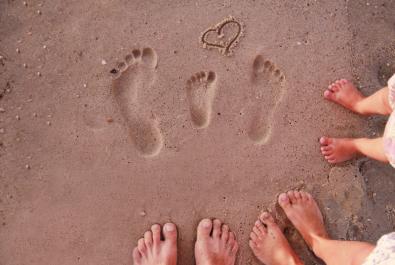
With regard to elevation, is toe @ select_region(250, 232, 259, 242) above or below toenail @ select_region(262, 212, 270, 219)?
below

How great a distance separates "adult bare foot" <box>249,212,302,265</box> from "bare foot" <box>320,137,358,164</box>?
1.15 feet

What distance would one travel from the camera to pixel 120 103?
196cm

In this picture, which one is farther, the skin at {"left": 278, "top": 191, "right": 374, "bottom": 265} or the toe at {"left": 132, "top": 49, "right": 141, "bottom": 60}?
the toe at {"left": 132, "top": 49, "right": 141, "bottom": 60}

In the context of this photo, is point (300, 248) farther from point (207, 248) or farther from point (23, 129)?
point (23, 129)

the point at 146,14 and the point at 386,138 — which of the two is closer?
the point at 386,138

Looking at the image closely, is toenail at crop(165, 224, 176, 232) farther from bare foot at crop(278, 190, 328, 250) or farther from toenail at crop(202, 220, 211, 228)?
bare foot at crop(278, 190, 328, 250)

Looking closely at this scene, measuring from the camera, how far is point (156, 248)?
1.94m

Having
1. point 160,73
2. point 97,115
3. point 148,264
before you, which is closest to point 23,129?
point 97,115

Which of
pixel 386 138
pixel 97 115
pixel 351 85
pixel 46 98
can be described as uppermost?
pixel 46 98

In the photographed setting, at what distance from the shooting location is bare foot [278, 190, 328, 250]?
195 centimetres

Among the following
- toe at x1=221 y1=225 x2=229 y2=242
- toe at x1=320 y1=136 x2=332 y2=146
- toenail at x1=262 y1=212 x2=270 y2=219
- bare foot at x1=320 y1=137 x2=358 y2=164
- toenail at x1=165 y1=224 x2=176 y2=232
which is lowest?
toe at x1=221 y1=225 x2=229 y2=242

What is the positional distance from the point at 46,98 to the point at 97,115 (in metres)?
0.22

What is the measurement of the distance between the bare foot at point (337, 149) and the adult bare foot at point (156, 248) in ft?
2.29

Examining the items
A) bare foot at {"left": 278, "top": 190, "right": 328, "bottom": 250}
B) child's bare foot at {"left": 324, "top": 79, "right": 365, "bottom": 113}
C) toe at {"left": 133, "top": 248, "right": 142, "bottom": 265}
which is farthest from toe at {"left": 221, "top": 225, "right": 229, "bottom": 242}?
child's bare foot at {"left": 324, "top": 79, "right": 365, "bottom": 113}
